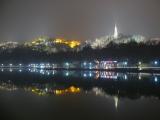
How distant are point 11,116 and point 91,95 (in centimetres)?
795

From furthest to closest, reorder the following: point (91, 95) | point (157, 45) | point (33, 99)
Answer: point (157, 45) < point (91, 95) < point (33, 99)

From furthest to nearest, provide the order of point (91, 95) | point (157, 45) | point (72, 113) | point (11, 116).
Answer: point (157, 45) < point (91, 95) < point (72, 113) < point (11, 116)

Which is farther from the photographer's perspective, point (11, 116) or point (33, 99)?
point (33, 99)

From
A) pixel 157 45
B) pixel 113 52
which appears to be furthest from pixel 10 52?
pixel 157 45

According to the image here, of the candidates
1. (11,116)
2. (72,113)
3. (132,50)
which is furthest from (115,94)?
(132,50)

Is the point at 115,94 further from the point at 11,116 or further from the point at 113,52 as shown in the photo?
the point at 113,52

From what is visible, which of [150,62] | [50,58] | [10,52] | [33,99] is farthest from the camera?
[10,52]

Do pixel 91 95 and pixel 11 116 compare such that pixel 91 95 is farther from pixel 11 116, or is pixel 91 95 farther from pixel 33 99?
pixel 11 116

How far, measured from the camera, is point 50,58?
73.8m

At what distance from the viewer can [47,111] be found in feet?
49.8

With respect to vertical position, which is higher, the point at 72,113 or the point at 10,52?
the point at 10,52

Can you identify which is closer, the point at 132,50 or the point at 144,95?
the point at 144,95

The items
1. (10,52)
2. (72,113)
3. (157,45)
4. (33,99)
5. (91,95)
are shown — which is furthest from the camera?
(10,52)

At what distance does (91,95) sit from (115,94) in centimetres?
142
